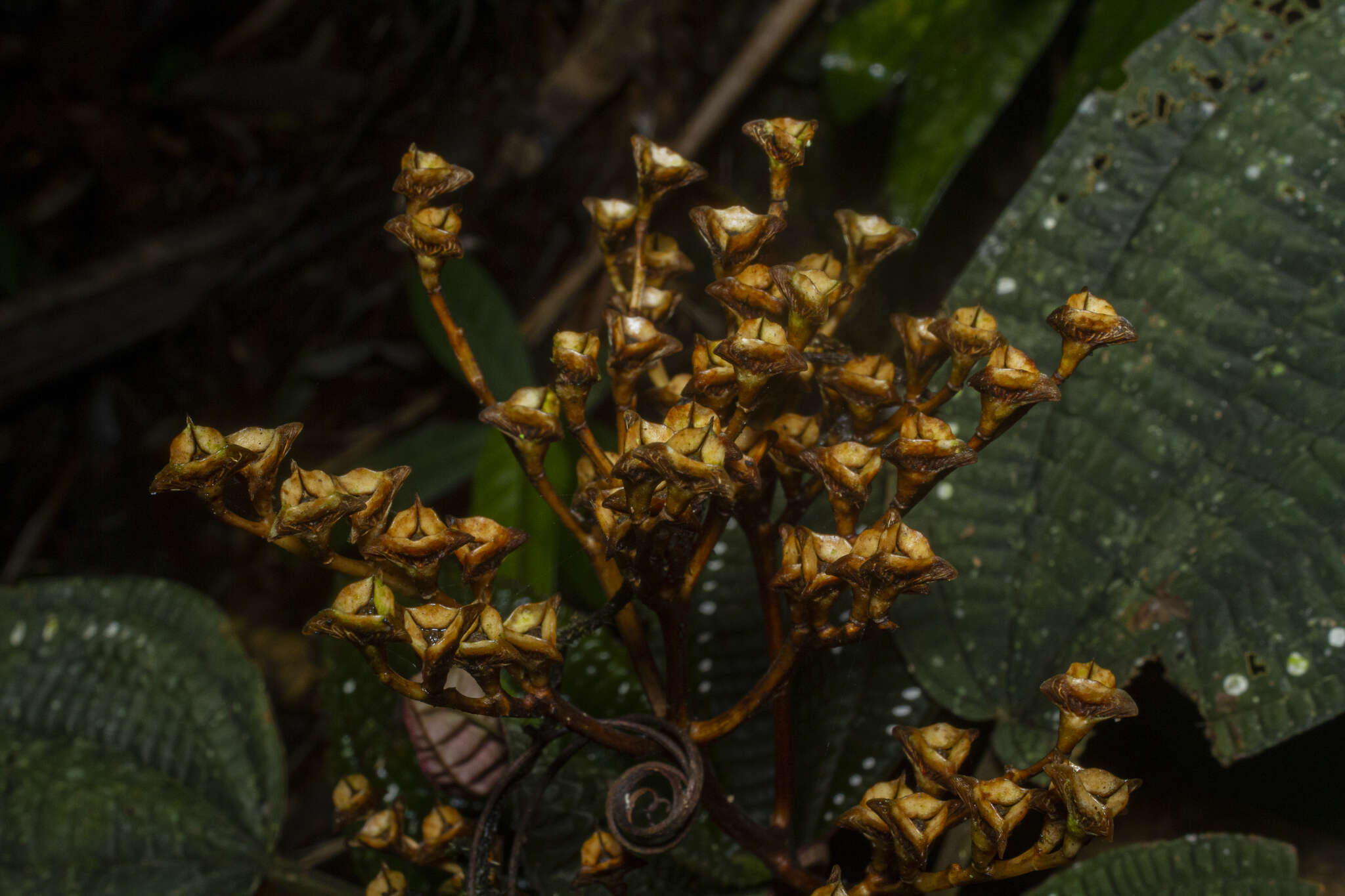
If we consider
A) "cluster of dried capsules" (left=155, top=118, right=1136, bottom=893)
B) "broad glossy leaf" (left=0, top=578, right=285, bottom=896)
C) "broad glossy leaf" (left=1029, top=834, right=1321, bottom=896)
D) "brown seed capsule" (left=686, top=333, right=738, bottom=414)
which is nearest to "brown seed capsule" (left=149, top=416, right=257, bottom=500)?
"cluster of dried capsules" (left=155, top=118, right=1136, bottom=893)

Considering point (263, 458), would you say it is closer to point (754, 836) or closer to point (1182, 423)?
point (754, 836)

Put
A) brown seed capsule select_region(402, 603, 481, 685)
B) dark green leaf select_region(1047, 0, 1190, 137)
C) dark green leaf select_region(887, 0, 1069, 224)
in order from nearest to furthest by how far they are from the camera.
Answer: brown seed capsule select_region(402, 603, 481, 685), dark green leaf select_region(1047, 0, 1190, 137), dark green leaf select_region(887, 0, 1069, 224)

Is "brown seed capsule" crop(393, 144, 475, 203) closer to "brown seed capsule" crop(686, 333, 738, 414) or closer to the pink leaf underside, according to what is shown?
"brown seed capsule" crop(686, 333, 738, 414)

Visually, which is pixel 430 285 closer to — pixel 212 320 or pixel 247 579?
pixel 247 579

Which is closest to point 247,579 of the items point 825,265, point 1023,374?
point 825,265

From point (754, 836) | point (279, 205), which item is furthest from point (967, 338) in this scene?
point (279, 205)
